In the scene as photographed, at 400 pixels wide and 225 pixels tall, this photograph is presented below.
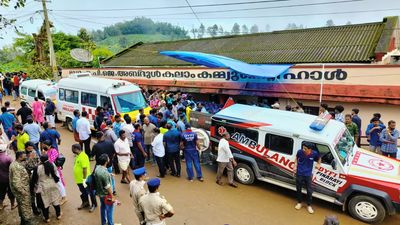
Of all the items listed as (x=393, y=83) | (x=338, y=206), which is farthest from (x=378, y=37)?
(x=338, y=206)

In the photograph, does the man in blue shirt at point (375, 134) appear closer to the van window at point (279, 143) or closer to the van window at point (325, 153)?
the van window at point (325, 153)

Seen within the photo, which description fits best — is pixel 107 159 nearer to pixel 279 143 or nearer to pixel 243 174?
pixel 243 174

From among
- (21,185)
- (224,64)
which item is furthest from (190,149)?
(224,64)

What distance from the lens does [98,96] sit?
1183cm

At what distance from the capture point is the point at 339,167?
661 centimetres

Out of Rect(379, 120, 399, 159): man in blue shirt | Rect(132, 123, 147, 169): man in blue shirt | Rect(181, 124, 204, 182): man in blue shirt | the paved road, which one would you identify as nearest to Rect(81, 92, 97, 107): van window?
the paved road

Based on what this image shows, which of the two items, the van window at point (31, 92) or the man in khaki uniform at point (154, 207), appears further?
the van window at point (31, 92)

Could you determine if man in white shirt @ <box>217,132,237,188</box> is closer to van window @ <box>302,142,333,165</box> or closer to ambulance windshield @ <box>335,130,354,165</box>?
van window @ <box>302,142,333,165</box>

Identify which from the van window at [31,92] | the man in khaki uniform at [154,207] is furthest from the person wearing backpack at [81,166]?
the van window at [31,92]

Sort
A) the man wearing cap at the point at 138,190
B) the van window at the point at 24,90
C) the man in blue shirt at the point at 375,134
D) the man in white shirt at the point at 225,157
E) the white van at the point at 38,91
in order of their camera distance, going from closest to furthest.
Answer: the man wearing cap at the point at 138,190
the man in white shirt at the point at 225,157
the man in blue shirt at the point at 375,134
the white van at the point at 38,91
the van window at the point at 24,90

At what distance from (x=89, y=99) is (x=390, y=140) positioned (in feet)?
35.7

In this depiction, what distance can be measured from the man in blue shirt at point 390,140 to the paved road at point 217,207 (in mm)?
2127

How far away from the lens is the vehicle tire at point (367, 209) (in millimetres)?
6262

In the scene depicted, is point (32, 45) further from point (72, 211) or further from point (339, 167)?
point (339, 167)
